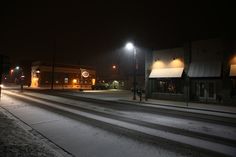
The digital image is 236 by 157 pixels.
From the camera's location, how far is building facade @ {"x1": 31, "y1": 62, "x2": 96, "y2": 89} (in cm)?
6744

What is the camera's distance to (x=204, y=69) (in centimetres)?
2570

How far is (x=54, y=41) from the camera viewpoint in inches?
1832

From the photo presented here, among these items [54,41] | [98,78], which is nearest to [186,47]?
[54,41]

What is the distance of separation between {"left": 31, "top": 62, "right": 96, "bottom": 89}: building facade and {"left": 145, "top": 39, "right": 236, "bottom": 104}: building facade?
41714 millimetres

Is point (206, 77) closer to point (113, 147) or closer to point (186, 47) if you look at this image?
point (186, 47)

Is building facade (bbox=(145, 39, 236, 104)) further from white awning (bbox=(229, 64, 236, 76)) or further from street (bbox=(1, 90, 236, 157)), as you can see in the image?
street (bbox=(1, 90, 236, 157))

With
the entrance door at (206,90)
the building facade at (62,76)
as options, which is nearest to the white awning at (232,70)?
the entrance door at (206,90)

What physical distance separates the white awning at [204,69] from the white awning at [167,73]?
1.39m

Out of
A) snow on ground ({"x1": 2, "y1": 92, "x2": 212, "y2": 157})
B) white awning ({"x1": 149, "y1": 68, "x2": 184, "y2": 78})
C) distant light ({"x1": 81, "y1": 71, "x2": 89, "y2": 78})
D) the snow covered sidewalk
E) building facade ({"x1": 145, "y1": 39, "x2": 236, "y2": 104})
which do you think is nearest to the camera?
the snow covered sidewalk

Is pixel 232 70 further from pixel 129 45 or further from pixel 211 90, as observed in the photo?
pixel 129 45

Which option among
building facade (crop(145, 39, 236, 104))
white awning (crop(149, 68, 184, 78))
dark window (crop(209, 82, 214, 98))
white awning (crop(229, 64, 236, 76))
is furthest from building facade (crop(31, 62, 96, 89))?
white awning (crop(229, 64, 236, 76))

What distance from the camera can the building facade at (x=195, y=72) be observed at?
23781 millimetres

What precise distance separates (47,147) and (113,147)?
213cm

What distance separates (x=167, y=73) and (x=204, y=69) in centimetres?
501
